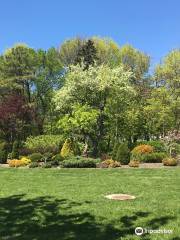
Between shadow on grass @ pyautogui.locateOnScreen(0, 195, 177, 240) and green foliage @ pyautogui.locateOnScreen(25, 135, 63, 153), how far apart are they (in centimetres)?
1919

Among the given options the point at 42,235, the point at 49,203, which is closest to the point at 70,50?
the point at 49,203

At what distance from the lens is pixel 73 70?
117ft

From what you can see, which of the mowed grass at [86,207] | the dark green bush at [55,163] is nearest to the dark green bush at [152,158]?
the dark green bush at [55,163]

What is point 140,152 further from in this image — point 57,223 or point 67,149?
point 57,223

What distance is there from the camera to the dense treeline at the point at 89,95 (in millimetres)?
33594

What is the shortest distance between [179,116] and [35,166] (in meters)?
21.7

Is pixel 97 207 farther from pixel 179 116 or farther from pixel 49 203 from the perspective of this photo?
pixel 179 116

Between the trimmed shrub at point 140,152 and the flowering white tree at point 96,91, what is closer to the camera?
the trimmed shrub at point 140,152

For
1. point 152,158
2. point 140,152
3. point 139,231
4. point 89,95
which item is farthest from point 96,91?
point 139,231

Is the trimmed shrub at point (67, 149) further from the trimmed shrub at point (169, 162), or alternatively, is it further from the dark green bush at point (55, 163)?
the trimmed shrub at point (169, 162)

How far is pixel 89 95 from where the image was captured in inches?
1330

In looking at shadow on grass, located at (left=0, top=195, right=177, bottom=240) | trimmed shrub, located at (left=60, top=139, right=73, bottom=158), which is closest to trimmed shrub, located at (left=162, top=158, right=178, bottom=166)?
trimmed shrub, located at (left=60, top=139, right=73, bottom=158)

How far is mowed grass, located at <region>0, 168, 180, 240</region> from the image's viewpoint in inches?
384

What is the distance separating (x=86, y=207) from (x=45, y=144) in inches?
824
